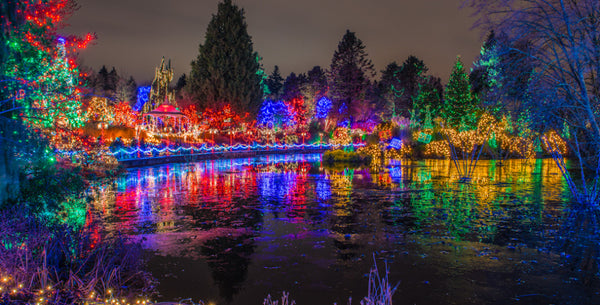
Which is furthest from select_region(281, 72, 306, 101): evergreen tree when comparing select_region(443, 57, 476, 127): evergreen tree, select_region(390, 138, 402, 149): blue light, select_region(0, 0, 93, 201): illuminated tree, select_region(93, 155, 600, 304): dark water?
select_region(0, 0, 93, 201): illuminated tree

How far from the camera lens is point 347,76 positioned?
68.1 m

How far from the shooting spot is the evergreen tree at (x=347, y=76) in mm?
68125

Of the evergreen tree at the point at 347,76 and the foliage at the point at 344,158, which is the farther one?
the evergreen tree at the point at 347,76

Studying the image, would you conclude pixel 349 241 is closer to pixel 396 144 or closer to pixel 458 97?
pixel 396 144

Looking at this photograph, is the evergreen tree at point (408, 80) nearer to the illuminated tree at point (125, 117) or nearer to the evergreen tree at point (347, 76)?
the evergreen tree at point (347, 76)

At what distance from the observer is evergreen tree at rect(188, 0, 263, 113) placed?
49438 millimetres

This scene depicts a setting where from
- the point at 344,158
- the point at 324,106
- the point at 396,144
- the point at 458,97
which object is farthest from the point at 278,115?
the point at 344,158

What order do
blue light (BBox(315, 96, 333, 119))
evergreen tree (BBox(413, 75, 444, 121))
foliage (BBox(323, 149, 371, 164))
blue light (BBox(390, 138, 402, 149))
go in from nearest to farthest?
1. foliage (BBox(323, 149, 371, 164))
2. blue light (BBox(390, 138, 402, 149))
3. evergreen tree (BBox(413, 75, 444, 121))
4. blue light (BBox(315, 96, 333, 119))

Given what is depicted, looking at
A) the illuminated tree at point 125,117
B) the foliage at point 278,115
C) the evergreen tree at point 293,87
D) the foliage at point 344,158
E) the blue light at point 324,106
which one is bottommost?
the foliage at point 344,158

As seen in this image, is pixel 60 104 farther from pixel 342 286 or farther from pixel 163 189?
pixel 163 189

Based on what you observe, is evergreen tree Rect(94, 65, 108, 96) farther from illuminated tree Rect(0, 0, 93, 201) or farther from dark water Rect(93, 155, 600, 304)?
illuminated tree Rect(0, 0, 93, 201)

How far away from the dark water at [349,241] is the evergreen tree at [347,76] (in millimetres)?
53180

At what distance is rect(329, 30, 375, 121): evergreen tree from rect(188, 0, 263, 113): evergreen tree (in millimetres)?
20975

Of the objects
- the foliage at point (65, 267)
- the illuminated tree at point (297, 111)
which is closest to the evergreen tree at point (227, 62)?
the illuminated tree at point (297, 111)
